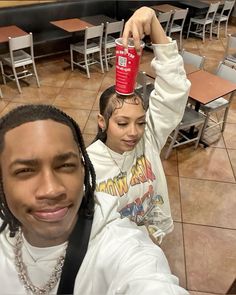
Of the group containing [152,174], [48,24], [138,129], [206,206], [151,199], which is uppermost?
[138,129]

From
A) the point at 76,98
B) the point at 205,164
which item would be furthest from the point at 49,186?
the point at 76,98

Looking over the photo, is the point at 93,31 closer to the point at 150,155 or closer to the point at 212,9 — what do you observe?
the point at 212,9

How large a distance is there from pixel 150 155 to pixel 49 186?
857mm

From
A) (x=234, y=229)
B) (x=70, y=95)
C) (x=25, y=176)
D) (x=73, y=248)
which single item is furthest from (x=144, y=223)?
(x=70, y=95)

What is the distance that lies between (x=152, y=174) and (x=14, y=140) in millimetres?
859

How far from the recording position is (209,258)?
90.8 inches

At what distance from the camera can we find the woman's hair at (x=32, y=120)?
702mm

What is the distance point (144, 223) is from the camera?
148 cm

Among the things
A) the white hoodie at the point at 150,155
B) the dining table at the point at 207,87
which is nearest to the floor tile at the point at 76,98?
the dining table at the point at 207,87

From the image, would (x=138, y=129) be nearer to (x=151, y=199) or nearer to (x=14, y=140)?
(x=151, y=199)

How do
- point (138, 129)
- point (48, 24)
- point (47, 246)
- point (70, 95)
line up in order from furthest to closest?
point (48, 24) → point (70, 95) → point (138, 129) → point (47, 246)

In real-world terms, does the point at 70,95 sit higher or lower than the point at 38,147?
lower

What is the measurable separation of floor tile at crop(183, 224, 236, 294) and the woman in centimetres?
103

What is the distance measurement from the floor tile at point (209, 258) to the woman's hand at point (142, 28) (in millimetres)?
1734
